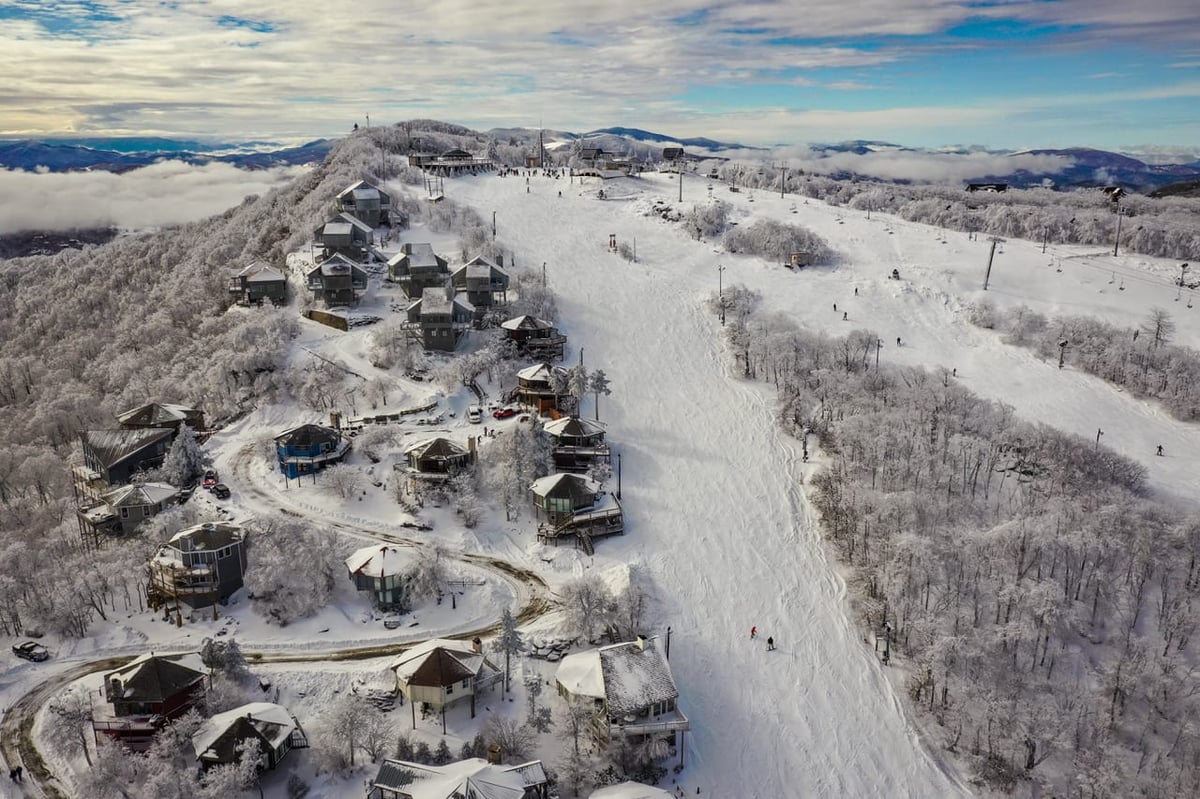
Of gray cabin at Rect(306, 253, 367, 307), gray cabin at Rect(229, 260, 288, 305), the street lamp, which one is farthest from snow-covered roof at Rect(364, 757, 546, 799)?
gray cabin at Rect(229, 260, 288, 305)

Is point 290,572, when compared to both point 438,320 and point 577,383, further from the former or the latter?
point 438,320

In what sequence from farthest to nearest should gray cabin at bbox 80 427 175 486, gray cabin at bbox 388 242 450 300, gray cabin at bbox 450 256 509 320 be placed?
gray cabin at bbox 388 242 450 300, gray cabin at bbox 450 256 509 320, gray cabin at bbox 80 427 175 486

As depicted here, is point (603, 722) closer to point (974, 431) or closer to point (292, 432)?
point (292, 432)

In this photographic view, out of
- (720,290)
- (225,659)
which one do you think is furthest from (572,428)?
(720,290)

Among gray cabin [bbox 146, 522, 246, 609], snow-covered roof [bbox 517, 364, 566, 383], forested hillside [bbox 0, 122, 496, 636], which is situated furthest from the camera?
snow-covered roof [bbox 517, 364, 566, 383]

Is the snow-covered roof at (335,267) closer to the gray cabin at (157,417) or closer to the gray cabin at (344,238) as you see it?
the gray cabin at (344,238)

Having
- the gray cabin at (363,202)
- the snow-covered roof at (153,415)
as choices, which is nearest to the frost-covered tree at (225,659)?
the snow-covered roof at (153,415)

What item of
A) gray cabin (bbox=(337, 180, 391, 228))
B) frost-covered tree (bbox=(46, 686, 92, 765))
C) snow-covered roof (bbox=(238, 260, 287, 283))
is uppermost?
gray cabin (bbox=(337, 180, 391, 228))

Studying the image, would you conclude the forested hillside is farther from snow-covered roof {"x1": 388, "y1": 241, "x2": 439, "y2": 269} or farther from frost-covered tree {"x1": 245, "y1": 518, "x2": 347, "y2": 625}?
snow-covered roof {"x1": 388, "y1": 241, "x2": 439, "y2": 269}
